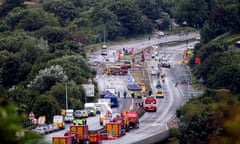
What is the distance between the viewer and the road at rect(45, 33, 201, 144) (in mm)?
55938

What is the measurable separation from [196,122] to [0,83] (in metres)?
34.4

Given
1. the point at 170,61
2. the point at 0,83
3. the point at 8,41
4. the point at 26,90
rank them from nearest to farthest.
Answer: the point at 26,90 → the point at 0,83 → the point at 8,41 → the point at 170,61

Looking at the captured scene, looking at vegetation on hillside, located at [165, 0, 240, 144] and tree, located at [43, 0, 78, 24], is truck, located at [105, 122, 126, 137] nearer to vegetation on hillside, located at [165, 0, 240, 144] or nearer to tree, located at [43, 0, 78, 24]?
vegetation on hillside, located at [165, 0, 240, 144]

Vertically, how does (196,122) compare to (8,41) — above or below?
below

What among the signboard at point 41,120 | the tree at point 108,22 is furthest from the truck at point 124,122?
the tree at point 108,22

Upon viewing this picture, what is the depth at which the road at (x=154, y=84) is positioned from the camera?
184 feet

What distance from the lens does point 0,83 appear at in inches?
3098

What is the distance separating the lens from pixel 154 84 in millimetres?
86750

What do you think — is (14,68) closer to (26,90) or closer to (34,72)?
(34,72)

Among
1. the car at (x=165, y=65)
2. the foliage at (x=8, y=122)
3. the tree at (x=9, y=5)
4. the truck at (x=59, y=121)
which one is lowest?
the truck at (x=59, y=121)

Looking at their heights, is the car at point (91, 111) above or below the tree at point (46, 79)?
below

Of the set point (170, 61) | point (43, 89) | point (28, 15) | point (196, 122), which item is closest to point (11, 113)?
point (196, 122)

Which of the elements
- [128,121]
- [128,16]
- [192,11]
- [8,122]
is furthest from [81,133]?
[192,11]

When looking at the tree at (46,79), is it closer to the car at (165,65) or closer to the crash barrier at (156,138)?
the crash barrier at (156,138)
